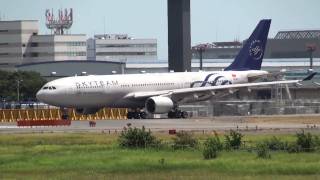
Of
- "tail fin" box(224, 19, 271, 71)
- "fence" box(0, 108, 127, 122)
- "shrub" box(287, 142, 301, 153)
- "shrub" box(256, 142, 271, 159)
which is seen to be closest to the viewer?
"shrub" box(256, 142, 271, 159)

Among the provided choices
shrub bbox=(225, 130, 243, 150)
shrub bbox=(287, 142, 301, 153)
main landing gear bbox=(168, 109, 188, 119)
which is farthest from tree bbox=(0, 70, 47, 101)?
shrub bbox=(287, 142, 301, 153)

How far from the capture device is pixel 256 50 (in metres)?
110

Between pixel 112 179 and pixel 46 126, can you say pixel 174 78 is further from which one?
pixel 112 179

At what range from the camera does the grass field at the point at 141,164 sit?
1651 inches

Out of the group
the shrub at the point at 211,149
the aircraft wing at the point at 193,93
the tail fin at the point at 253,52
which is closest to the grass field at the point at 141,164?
the shrub at the point at 211,149

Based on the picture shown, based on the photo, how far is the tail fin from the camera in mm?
109812

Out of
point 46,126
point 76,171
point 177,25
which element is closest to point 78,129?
point 46,126

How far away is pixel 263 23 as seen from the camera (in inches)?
4395

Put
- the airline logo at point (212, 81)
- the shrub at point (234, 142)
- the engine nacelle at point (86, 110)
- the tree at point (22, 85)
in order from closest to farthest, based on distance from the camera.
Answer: the shrub at point (234, 142) < the engine nacelle at point (86, 110) < the airline logo at point (212, 81) < the tree at point (22, 85)

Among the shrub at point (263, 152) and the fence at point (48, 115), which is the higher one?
the fence at point (48, 115)

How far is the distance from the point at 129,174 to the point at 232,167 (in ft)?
15.4

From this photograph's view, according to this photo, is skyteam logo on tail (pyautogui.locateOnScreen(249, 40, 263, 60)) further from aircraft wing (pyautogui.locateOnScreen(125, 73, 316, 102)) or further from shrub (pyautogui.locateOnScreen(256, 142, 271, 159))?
shrub (pyautogui.locateOnScreen(256, 142, 271, 159))

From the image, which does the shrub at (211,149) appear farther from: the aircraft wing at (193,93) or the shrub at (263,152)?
the aircraft wing at (193,93)

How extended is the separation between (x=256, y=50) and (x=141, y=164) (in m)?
65.8
